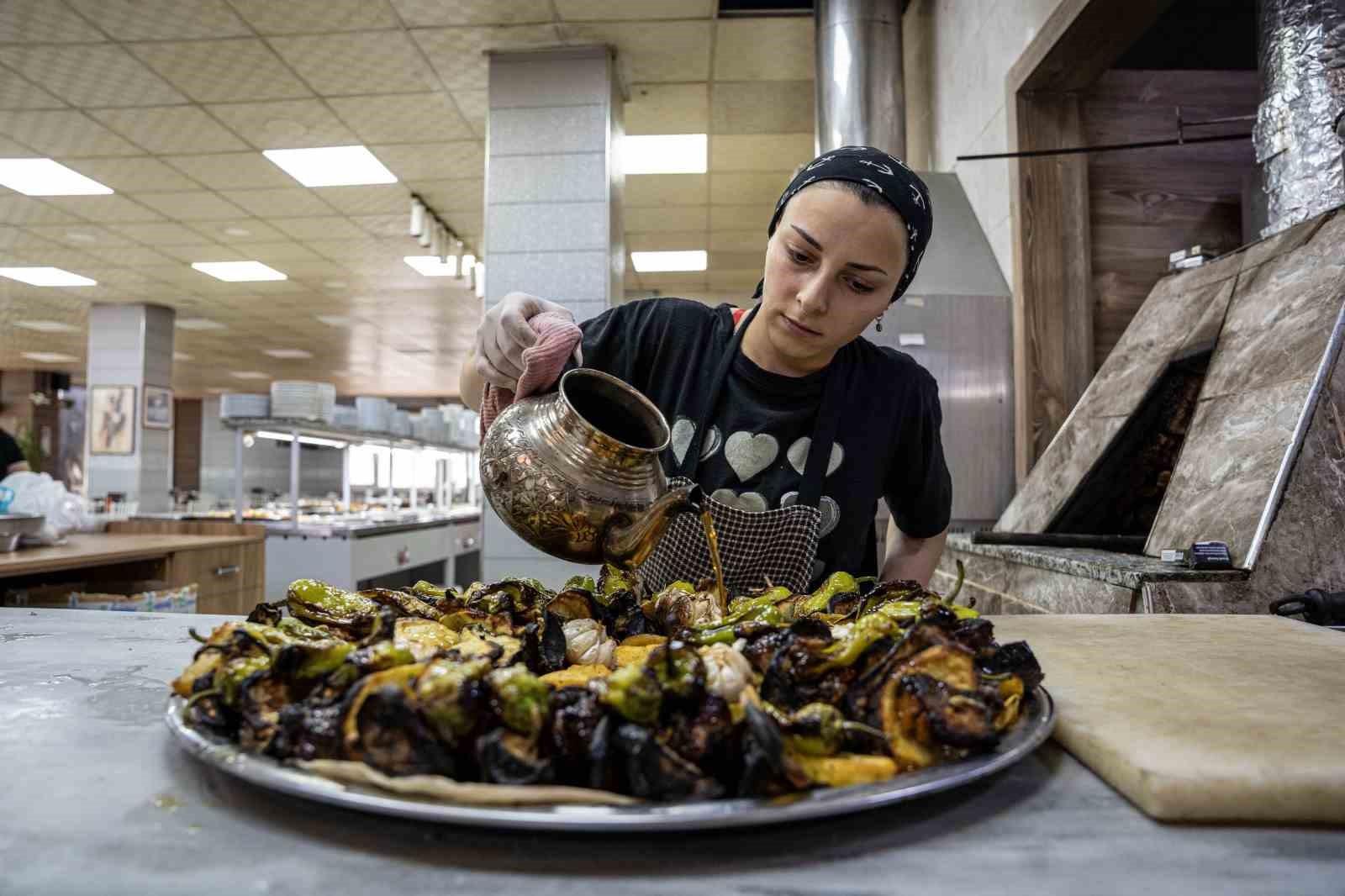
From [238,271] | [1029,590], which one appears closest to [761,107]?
[1029,590]

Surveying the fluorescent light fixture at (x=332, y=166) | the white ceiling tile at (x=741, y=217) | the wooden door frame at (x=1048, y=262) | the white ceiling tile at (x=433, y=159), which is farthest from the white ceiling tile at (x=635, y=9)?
the white ceiling tile at (x=741, y=217)

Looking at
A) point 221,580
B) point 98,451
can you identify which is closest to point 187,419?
point 98,451

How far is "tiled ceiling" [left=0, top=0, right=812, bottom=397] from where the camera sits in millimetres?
4660

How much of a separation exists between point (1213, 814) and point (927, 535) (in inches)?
49.2

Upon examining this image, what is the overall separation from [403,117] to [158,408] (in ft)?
25.2

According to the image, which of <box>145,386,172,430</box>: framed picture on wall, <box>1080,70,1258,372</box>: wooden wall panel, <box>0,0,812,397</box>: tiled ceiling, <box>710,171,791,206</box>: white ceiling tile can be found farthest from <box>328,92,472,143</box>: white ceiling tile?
<box>145,386,172,430</box>: framed picture on wall

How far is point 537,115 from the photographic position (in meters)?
5.04

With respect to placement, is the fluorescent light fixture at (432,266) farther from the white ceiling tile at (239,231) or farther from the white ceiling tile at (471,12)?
the white ceiling tile at (471,12)

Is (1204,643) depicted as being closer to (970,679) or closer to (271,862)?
(970,679)

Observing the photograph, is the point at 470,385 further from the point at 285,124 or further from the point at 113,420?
the point at 113,420

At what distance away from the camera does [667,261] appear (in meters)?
9.49

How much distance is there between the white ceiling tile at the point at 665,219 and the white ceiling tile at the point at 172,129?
3333mm

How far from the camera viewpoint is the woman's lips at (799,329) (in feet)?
4.94

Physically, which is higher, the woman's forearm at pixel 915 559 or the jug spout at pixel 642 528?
the jug spout at pixel 642 528
